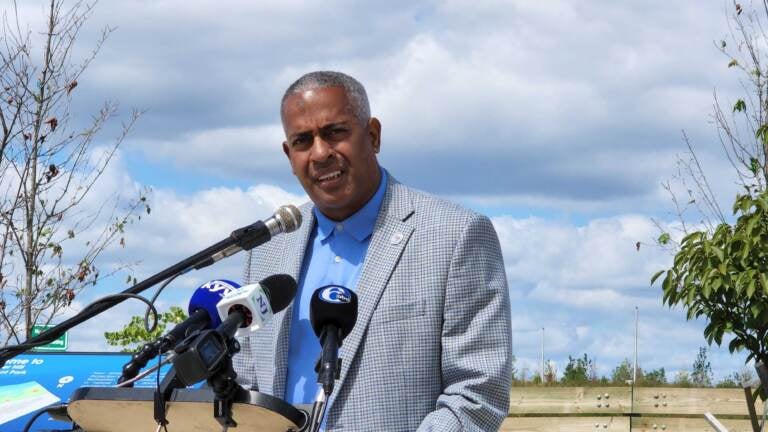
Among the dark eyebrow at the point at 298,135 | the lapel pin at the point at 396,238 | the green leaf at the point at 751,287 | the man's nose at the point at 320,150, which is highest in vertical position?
the green leaf at the point at 751,287

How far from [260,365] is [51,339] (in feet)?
2.60

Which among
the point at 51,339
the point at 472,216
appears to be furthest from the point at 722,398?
the point at 51,339

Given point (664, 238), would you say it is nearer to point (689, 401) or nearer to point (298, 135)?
point (689, 401)

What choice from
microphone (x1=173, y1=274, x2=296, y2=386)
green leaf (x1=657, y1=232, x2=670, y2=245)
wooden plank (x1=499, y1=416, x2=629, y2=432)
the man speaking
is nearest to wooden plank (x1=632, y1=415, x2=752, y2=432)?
wooden plank (x1=499, y1=416, x2=629, y2=432)

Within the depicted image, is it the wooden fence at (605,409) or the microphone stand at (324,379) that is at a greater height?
the wooden fence at (605,409)

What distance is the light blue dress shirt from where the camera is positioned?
3848 millimetres

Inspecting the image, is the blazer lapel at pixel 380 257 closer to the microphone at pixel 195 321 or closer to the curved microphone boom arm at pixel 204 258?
the curved microphone boom arm at pixel 204 258

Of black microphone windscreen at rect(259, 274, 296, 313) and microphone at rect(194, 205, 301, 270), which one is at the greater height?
microphone at rect(194, 205, 301, 270)

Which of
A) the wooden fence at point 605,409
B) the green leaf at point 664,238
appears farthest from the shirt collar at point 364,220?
the wooden fence at point 605,409

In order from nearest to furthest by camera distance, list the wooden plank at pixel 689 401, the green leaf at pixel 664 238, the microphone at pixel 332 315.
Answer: the microphone at pixel 332 315 → the green leaf at pixel 664 238 → the wooden plank at pixel 689 401

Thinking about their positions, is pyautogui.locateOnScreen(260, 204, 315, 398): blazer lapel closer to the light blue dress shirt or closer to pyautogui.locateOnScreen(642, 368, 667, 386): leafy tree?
the light blue dress shirt

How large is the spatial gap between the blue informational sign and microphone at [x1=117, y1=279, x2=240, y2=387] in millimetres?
3096

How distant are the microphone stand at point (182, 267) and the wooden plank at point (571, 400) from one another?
30.7 feet

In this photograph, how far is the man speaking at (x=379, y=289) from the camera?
144 inches
